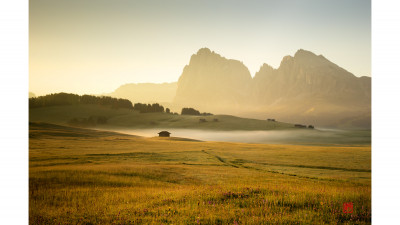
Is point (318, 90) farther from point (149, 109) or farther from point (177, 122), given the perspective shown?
point (177, 122)

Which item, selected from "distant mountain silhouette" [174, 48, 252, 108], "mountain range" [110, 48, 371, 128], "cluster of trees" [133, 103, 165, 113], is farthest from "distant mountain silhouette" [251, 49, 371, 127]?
"cluster of trees" [133, 103, 165, 113]

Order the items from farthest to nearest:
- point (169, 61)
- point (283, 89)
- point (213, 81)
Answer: point (213, 81) → point (283, 89) → point (169, 61)

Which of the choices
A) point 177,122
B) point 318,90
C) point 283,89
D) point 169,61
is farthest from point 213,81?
point 177,122

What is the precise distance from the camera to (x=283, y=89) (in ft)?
72.6

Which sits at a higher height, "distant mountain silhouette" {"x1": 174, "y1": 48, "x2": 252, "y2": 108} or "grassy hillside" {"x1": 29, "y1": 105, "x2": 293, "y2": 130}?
"distant mountain silhouette" {"x1": 174, "y1": 48, "x2": 252, "y2": 108}

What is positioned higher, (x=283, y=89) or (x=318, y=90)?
(x=283, y=89)

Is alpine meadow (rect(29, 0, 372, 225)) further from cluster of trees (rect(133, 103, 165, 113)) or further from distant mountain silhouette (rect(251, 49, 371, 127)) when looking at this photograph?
cluster of trees (rect(133, 103, 165, 113))

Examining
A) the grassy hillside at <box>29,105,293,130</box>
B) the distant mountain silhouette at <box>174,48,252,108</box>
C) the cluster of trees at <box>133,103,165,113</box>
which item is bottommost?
the grassy hillside at <box>29,105,293,130</box>

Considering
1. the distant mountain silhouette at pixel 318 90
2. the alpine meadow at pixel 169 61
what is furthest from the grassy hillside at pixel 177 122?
the distant mountain silhouette at pixel 318 90

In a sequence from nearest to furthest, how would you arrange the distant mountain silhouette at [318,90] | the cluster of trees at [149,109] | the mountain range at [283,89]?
the distant mountain silhouette at [318,90], the mountain range at [283,89], the cluster of trees at [149,109]

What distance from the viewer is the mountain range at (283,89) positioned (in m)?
15.2

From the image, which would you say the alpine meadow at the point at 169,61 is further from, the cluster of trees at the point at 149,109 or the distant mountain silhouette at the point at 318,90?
the cluster of trees at the point at 149,109

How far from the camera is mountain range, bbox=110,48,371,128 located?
15.2 m
